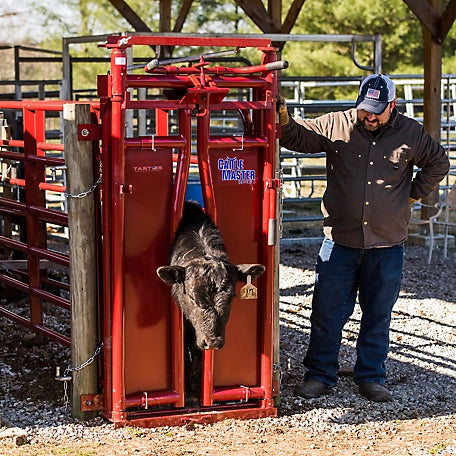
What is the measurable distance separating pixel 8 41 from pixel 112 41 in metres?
31.1

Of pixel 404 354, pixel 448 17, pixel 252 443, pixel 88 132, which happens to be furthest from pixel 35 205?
pixel 448 17

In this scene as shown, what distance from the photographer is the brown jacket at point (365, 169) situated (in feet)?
18.2

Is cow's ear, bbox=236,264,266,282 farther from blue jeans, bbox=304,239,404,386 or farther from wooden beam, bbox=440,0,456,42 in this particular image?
wooden beam, bbox=440,0,456,42

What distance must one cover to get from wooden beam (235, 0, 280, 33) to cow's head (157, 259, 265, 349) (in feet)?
23.9

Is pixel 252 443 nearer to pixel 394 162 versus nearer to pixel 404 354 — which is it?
pixel 394 162

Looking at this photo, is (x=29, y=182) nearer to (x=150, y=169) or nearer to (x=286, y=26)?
(x=150, y=169)

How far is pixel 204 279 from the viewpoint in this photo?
4.64 m

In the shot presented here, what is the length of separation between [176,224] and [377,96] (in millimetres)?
1478

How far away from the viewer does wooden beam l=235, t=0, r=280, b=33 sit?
37.7 ft

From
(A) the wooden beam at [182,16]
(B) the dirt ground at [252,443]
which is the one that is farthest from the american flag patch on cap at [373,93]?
(A) the wooden beam at [182,16]

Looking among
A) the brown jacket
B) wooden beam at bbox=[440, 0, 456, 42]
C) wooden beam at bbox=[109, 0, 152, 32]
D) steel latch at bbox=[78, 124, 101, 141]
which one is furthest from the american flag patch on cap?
wooden beam at bbox=[109, 0, 152, 32]

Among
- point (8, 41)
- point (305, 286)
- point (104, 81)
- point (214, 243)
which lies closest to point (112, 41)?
point (104, 81)

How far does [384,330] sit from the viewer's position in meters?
5.80

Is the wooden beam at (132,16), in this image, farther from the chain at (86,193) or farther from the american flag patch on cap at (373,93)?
the chain at (86,193)
